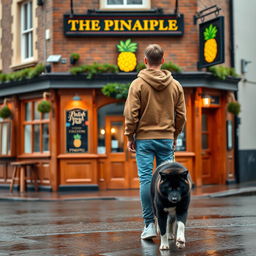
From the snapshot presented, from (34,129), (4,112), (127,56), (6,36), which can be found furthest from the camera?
(6,36)

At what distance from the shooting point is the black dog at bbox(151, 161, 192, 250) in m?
4.64

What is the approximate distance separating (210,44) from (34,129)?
6.15 m

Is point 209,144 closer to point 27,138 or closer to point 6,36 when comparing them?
point 27,138

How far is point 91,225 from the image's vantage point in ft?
23.6

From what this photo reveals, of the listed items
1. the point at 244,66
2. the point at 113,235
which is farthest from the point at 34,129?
the point at 113,235

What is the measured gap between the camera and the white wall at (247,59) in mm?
19156

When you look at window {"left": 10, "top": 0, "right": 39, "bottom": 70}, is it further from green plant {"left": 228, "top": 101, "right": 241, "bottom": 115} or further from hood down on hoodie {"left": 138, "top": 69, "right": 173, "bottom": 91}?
hood down on hoodie {"left": 138, "top": 69, "right": 173, "bottom": 91}

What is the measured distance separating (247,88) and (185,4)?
436 centimetres

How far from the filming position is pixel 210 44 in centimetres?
1627

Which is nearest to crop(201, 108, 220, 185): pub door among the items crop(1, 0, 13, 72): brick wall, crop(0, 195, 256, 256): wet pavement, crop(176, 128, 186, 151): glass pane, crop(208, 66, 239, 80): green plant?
crop(176, 128, 186, 151): glass pane

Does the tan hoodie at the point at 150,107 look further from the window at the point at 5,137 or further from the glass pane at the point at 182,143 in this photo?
the window at the point at 5,137

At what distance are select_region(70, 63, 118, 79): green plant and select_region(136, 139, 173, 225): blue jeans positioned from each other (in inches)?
432

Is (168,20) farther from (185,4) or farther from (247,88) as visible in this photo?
(247,88)

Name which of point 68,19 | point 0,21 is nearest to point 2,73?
point 0,21
